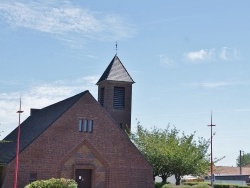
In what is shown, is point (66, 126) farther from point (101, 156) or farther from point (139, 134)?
point (139, 134)

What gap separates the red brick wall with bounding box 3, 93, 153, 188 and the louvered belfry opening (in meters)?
7.83

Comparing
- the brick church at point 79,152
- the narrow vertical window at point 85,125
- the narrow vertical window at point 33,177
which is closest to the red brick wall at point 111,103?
the brick church at point 79,152

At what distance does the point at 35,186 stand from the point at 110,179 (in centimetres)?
1131

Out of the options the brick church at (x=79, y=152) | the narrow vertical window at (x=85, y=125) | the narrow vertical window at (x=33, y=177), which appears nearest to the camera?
the narrow vertical window at (x=33, y=177)

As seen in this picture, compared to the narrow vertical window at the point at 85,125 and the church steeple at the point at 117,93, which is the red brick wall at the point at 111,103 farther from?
the narrow vertical window at the point at 85,125

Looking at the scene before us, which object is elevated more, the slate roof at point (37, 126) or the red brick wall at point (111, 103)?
the red brick wall at point (111, 103)

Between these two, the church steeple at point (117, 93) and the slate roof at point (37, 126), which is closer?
the slate roof at point (37, 126)

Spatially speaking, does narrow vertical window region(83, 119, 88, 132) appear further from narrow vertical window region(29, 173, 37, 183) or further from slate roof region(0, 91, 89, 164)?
narrow vertical window region(29, 173, 37, 183)

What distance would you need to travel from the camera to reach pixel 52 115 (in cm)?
4350

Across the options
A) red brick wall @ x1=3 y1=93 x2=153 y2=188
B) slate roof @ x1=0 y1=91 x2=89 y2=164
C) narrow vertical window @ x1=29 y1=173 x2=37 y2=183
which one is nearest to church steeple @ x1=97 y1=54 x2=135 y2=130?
slate roof @ x1=0 y1=91 x2=89 y2=164

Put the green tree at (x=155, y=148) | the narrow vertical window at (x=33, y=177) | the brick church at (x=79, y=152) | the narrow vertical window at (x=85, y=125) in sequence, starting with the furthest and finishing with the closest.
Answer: the green tree at (x=155, y=148) → the narrow vertical window at (x=85, y=125) → the brick church at (x=79, y=152) → the narrow vertical window at (x=33, y=177)

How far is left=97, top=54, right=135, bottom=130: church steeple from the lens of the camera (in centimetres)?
5009

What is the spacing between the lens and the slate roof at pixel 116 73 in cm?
5062

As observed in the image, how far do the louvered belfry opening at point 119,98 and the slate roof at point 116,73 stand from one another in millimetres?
1092
